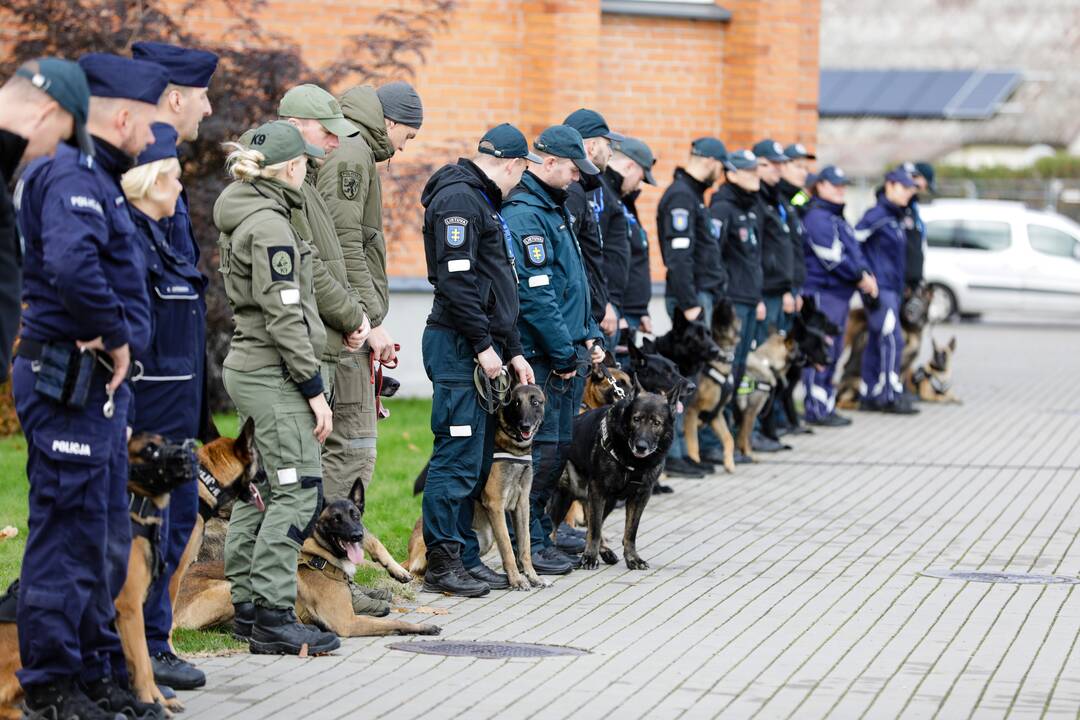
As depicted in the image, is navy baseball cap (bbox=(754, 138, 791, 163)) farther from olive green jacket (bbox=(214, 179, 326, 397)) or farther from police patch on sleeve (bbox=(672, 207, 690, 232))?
olive green jacket (bbox=(214, 179, 326, 397))

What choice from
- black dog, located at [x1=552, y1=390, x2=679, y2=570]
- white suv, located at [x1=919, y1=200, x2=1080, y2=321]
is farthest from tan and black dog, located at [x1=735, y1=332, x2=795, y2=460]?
white suv, located at [x1=919, y1=200, x2=1080, y2=321]

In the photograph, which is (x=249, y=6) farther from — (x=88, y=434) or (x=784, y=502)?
(x=88, y=434)

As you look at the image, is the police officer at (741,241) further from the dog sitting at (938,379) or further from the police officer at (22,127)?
the police officer at (22,127)

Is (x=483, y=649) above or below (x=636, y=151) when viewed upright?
below

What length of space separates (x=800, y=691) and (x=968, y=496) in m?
5.80

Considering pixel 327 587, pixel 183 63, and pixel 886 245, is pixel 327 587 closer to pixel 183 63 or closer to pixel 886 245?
pixel 183 63

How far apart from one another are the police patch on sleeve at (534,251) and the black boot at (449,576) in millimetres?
1529

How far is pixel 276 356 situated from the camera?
6797 millimetres

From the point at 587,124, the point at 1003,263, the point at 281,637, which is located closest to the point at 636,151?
the point at 587,124

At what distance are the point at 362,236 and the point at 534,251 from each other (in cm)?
116

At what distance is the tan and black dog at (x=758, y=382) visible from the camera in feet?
44.8

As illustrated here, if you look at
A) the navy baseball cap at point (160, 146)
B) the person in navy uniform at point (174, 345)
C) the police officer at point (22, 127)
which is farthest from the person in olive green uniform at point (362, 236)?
the police officer at point (22, 127)

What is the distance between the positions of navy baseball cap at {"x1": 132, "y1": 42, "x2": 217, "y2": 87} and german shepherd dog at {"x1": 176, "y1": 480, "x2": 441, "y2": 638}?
1956mm

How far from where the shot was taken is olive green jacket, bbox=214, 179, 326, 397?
262 inches
